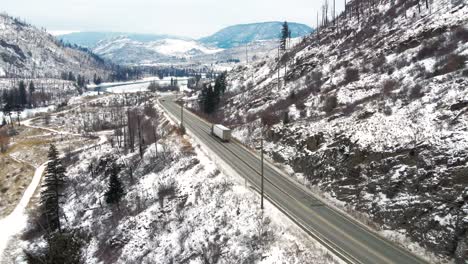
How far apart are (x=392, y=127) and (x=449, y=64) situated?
1685cm

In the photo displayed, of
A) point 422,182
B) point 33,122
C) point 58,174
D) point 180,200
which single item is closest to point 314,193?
point 422,182

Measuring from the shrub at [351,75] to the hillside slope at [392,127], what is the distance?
270 millimetres

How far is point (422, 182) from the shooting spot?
32469 millimetres

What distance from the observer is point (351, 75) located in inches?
2731

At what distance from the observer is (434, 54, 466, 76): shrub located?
46.7 m

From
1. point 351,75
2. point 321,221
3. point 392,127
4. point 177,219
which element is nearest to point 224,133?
point 177,219

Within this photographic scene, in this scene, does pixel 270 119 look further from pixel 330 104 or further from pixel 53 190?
pixel 53 190

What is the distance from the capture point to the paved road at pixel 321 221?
28844 millimetres

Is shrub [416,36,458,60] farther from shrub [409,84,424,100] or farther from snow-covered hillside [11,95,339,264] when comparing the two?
snow-covered hillside [11,95,339,264]

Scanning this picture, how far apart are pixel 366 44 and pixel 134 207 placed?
233 feet

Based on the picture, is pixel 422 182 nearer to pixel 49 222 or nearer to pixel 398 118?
pixel 398 118

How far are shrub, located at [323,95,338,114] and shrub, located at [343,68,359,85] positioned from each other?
8.36m

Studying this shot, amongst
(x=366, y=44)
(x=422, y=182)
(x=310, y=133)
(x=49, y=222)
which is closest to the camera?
(x=422, y=182)

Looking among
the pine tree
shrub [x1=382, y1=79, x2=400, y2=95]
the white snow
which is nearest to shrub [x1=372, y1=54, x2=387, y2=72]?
shrub [x1=382, y1=79, x2=400, y2=95]
